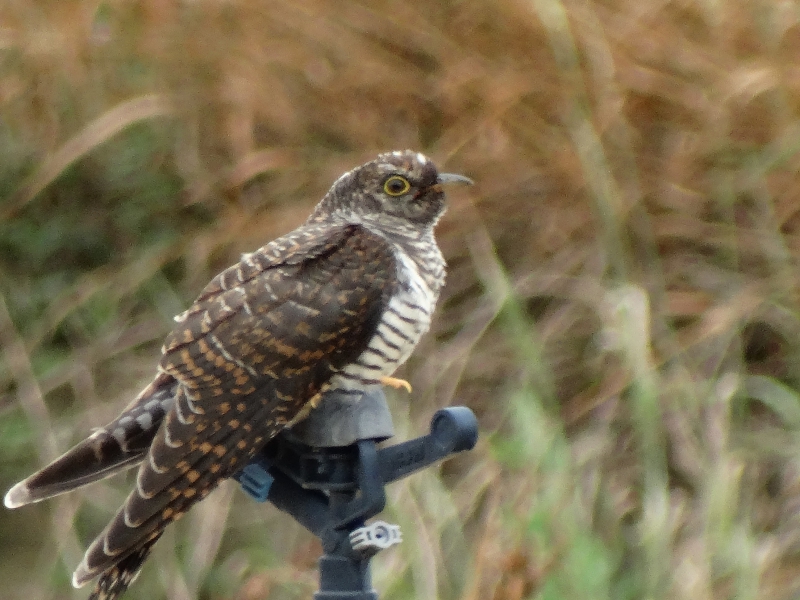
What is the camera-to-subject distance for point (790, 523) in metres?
2.35

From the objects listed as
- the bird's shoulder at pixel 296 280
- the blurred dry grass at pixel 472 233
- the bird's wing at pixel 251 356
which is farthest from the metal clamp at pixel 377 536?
the blurred dry grass at pixel 472 233

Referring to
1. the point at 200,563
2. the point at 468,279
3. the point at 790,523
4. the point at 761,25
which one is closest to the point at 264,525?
the point at 200,563

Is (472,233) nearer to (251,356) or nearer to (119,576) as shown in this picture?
(251,356)

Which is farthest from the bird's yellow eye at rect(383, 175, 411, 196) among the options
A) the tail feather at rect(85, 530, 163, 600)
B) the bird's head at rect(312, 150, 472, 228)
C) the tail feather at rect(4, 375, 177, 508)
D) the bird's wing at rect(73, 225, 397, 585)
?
the tail feather at rect(85, 530, 163, 600)

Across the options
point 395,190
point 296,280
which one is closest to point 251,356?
point 296,280

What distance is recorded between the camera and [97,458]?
1.31 meters

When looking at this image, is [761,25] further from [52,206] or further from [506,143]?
[52,206]

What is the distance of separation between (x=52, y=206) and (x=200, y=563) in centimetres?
114

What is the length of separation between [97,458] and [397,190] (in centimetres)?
74

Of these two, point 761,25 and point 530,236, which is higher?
point 761,25

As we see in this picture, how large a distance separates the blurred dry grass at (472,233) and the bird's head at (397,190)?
41cm

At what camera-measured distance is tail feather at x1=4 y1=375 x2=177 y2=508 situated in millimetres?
1299

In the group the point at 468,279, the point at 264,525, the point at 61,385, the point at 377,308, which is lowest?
the point at 264,525

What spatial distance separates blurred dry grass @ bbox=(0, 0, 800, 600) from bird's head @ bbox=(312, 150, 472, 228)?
1.33 feet
